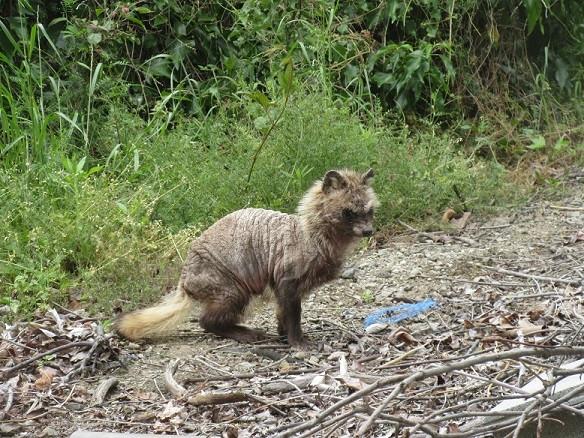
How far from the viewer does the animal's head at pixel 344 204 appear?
660 cm

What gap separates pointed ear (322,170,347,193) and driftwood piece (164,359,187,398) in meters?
1.56

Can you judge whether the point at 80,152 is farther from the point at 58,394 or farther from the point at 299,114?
the point at 58,394

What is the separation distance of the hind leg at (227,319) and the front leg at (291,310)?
0.30 metres

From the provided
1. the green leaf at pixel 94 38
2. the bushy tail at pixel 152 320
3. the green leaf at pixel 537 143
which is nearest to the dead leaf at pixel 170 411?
the bushy tail at pixel 152 320

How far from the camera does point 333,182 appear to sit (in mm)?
6703

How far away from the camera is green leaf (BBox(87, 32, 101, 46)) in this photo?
9.81 meters

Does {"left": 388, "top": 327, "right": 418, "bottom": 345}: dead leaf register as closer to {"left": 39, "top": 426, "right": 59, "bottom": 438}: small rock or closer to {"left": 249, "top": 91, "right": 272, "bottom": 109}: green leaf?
{"left": 39, "top": 426, "right": 59, "bottom": 438}: small rock

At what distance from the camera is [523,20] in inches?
477

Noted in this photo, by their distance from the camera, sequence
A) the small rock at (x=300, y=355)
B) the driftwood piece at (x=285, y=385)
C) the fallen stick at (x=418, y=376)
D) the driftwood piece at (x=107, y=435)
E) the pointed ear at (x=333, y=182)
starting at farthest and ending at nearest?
the pointed ear at (x=333, y=182) → the small rock at (x=300, y=355) → the driftwood piece at (x=285, y=385) → the driftwood piece at (x=107, y=435) → the fallen stick at (x=418, y=376)

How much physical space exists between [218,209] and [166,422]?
3.51 metres

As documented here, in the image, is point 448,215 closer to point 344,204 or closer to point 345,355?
point 344,204

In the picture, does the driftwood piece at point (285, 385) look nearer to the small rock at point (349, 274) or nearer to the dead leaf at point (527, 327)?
the dead leaf at point (527, 327)

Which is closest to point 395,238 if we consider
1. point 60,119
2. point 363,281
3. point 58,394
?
point 363,281

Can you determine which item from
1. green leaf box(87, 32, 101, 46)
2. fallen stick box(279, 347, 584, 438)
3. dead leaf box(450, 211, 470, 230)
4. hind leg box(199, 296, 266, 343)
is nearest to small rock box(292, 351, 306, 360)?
hind leg box(199, 296, 266, 343)
